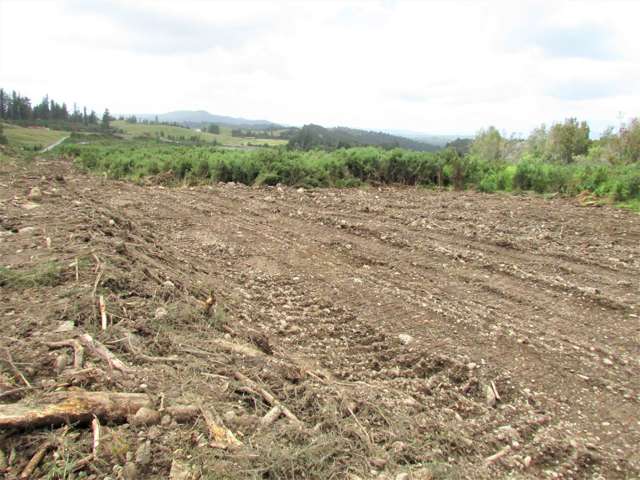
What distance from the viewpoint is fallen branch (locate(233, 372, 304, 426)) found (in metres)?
2.46

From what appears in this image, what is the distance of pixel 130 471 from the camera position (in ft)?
6.17

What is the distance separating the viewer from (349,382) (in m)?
3.22

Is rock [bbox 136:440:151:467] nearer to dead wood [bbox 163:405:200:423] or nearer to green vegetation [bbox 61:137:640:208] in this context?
dead wood [bbox 163:405:200:423]

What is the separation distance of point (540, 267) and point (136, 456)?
17.9 feet

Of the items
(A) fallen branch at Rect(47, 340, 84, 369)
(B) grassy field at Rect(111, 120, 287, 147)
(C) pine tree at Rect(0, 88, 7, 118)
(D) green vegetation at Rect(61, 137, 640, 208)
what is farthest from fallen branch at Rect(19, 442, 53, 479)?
(C) pine tree at Rect(0, 88, 7, 118)

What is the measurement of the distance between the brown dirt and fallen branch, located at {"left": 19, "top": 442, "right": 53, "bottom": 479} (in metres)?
0.03

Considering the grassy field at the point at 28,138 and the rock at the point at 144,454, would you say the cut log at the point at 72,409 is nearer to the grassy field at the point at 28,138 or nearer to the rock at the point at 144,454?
the rock at the point at 144,454

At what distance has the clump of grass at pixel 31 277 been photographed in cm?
345

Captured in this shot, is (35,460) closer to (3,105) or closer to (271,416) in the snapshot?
(271,416)

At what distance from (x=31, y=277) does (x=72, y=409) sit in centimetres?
184

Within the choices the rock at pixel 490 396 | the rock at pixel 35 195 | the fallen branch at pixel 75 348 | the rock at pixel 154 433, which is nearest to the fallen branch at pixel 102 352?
the fallen branch at pixel 75 348

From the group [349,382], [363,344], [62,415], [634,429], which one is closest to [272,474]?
[62,415]

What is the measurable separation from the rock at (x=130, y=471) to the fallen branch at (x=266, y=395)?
2.72 ft

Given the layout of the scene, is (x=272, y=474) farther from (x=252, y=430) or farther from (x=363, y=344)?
(x=363, y=344)
